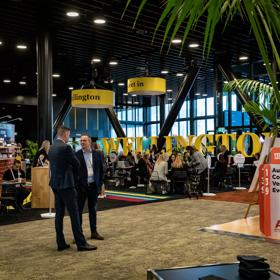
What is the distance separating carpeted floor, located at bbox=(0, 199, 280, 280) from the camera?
4219 mm

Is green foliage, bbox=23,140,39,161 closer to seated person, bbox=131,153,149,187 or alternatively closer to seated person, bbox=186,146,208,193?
seated person, bbox=131,153,149,187

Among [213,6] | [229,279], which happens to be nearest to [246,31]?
[229,279]

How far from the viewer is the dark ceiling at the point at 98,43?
31.5ft

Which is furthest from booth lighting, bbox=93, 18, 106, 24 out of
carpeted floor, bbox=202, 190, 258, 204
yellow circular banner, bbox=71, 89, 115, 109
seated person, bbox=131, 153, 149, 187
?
carpeted floor, bbox=202, 190, 258, 204

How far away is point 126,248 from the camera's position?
5148mm

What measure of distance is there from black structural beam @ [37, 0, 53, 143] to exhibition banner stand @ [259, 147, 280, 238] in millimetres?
5886

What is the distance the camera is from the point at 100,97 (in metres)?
13.7

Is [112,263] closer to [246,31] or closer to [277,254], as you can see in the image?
[277,254]

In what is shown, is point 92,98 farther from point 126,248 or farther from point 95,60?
point 126,248

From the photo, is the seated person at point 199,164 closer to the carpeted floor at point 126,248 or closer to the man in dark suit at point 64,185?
the carpeted floor at point 126,248

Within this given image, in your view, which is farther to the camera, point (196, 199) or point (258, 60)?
point (258, 60)

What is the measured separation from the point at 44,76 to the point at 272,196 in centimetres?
634

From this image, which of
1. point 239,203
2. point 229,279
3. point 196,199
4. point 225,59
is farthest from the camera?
point 225,59

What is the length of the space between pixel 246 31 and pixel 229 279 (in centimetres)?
1019
